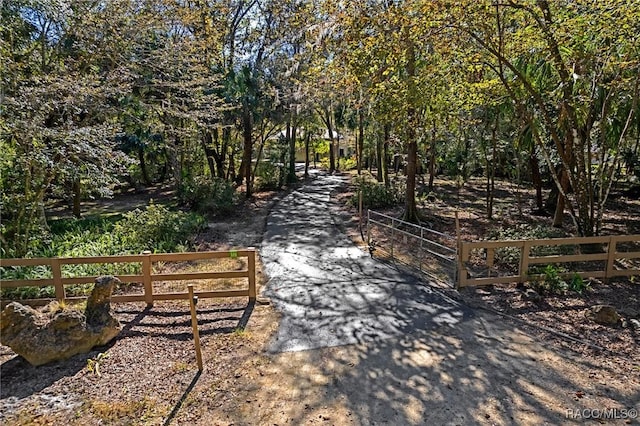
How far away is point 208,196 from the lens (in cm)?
1284

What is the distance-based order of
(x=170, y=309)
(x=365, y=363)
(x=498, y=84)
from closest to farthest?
1. (x=365, y=363)
2. (x=170, y=309)
3. (x=498, y=84)

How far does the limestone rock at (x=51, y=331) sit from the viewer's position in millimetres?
4016

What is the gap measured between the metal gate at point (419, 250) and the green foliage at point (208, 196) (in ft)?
18.1

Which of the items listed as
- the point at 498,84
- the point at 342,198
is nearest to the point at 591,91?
the point at 498,84

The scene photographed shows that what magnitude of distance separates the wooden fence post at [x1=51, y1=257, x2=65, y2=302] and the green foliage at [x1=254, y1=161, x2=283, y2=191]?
43.9 feet

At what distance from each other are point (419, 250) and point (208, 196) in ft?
26.8

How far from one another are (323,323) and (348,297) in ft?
3.23

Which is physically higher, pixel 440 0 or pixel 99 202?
pixel 440 0

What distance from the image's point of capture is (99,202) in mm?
16688

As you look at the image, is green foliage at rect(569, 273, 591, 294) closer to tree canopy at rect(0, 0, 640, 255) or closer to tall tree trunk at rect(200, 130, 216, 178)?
tree canopy at rect(0, 0, 640, 255)

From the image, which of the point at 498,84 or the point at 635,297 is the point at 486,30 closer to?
the point at 498,84

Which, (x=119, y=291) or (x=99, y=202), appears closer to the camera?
(x=119, y=291)

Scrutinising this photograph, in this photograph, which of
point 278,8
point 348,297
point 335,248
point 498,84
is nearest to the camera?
point 348,297

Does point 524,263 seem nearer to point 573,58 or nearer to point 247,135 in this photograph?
point 573,58
